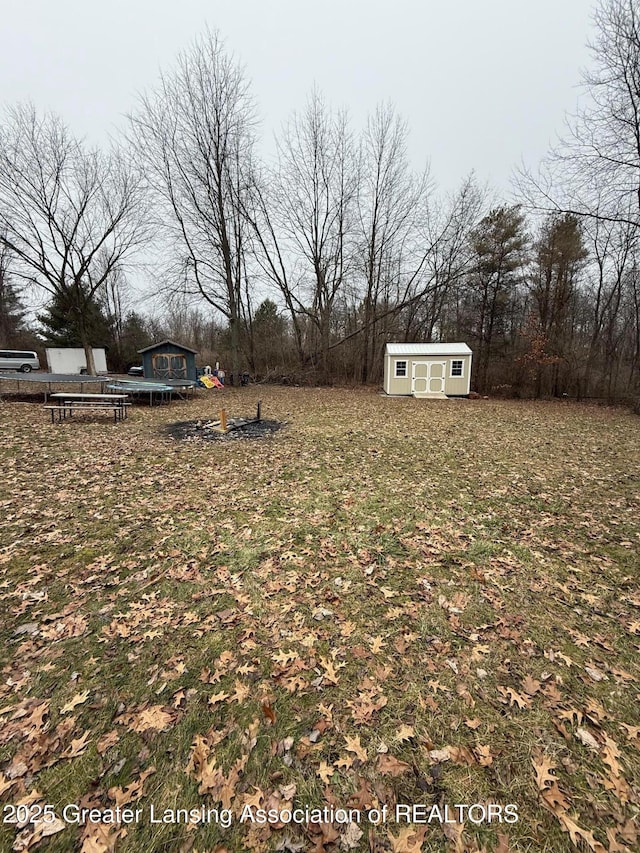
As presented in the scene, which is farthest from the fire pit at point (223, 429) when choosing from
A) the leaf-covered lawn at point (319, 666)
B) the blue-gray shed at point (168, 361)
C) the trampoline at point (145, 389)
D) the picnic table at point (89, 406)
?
the blue-gray shed at point (168, 361)

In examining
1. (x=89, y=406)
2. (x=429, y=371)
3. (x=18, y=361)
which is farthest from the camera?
(x=18, y=361)

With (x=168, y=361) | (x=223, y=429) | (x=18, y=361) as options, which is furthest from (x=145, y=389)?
(x=18, y=361)

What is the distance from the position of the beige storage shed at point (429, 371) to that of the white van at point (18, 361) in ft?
90.6

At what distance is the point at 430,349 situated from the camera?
19625 mm

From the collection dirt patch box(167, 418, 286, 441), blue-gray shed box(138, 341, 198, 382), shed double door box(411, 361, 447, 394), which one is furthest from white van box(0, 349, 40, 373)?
shed double door box(411, 361, 447, 394)

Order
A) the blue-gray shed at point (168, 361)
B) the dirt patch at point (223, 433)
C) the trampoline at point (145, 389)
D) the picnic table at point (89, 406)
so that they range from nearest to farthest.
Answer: the dirt patch at point (223, 433), the picnic table at point (89, 406), the trampoline at point (145, 389), the blue-gray shed at point (168, 361)

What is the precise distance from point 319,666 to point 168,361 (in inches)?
798

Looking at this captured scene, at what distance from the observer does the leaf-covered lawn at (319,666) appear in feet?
5.80

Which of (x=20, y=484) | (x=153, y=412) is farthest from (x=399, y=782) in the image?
(x=153, y=412)

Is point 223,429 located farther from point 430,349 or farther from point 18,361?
point 18,361

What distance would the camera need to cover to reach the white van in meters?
26.7

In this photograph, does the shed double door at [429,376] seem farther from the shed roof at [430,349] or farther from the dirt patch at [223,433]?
the dirt patch at [223,433]

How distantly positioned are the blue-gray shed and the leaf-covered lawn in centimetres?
1506

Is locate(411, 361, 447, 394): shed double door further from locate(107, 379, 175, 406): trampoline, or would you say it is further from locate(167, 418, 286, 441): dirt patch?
locate(107, 379, 175, 406): trampoline
